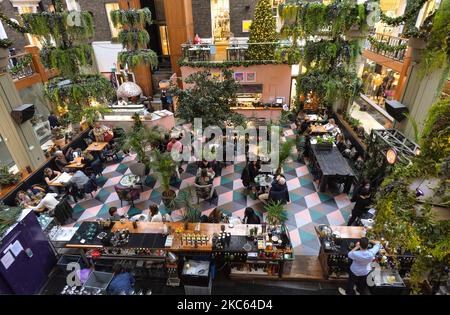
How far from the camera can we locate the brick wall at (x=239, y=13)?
15523 millimetres

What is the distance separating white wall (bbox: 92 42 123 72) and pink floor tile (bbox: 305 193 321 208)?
15.3m

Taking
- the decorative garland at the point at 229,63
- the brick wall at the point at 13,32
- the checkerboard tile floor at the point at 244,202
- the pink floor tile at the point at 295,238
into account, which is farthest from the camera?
the brick wall at the point at 13,32

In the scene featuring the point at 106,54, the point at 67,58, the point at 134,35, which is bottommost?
the point at 106,54

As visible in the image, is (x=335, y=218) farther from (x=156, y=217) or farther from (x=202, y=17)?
(x=202, y=17)

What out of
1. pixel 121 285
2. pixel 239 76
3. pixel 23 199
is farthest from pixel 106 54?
pixel 121 285

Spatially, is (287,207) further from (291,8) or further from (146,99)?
(146,99)

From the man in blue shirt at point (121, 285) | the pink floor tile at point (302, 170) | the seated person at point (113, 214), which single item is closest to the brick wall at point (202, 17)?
the pink floor tile at point (302, 170)

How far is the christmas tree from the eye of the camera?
12.2 m

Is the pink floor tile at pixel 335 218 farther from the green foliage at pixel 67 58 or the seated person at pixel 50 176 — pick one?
the green foliage at pixel 67 58

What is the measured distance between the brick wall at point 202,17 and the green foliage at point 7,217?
1467 centimetres

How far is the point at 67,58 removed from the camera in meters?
8.97

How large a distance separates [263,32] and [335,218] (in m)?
9.01

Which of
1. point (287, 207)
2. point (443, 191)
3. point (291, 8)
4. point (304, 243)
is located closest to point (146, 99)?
point (291, 8)

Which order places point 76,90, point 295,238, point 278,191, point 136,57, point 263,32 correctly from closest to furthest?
point 295,238, point 278,191, point 76,90, point 136,57, point 263,32
